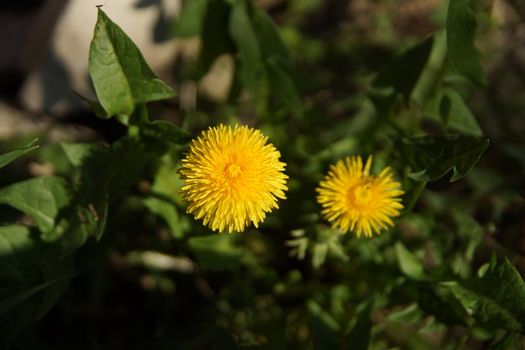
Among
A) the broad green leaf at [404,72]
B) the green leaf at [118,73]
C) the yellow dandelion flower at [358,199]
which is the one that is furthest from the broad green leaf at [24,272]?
the broad green leaf at [404,72]

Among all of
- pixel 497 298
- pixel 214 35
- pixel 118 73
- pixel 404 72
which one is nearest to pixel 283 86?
pixel 214 35

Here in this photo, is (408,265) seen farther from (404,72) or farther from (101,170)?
(101,170)

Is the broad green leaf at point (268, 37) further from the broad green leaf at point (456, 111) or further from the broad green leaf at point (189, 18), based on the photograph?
the broad green leaf at point (456, 111)

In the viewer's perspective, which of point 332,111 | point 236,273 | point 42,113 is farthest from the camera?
point 332,111

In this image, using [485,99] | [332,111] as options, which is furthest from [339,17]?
[485,99]

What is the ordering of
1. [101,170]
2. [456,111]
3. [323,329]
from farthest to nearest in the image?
[456,111], [323,329], [101,170]

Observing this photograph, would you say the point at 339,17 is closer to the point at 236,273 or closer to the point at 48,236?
the point at 236,273

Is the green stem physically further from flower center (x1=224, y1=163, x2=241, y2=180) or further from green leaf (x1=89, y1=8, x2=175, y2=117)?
green leaf (x1=89, y1=8, x2=175, y2=117)
